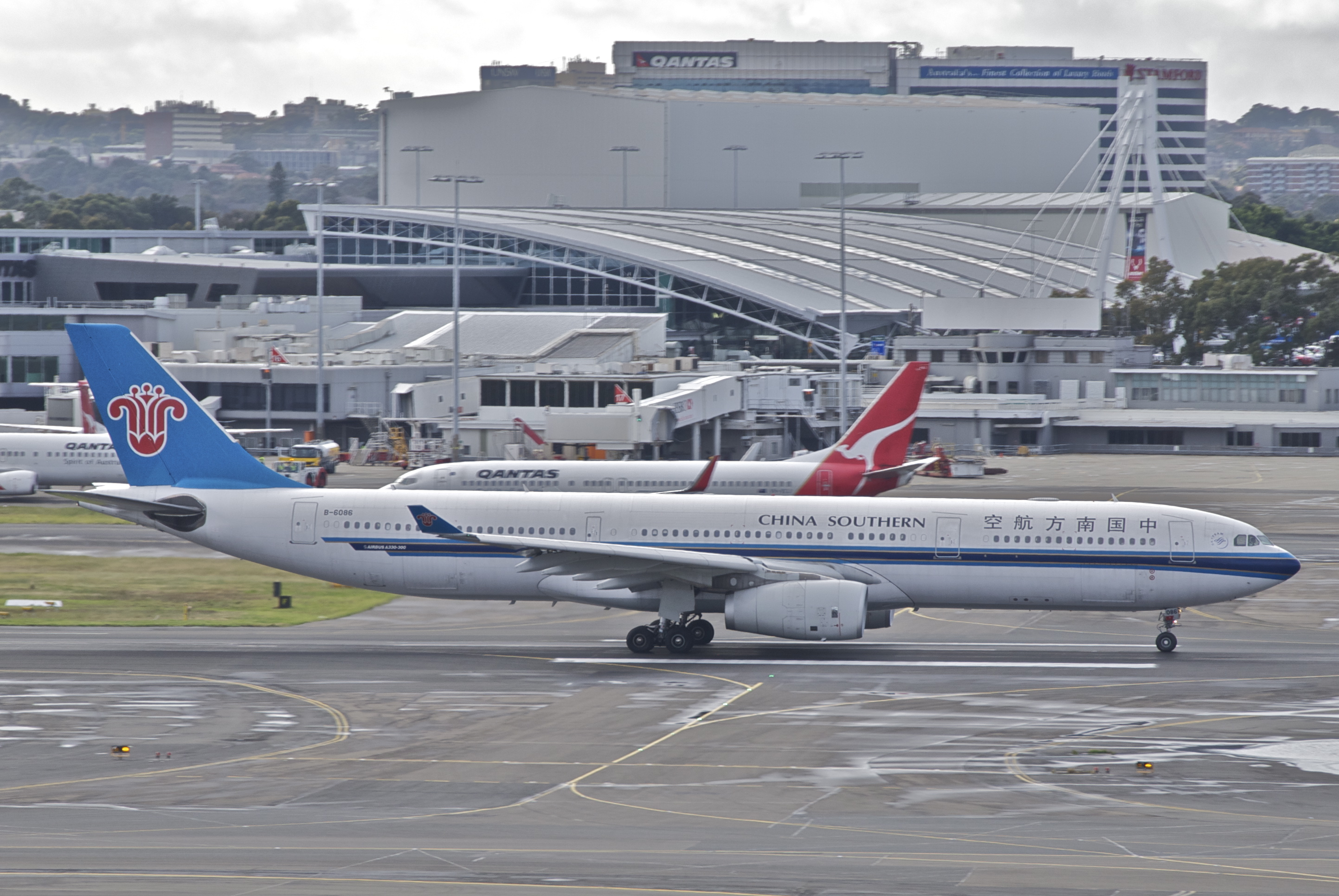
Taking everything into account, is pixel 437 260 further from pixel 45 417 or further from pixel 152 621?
pixel 152 621

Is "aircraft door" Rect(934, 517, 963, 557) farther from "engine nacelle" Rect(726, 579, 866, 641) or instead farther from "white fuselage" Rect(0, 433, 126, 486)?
"white fuselage" Rect(0, 433, 126, 486)

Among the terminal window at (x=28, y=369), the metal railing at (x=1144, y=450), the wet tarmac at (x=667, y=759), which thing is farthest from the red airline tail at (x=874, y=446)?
the terminal window at (x=28, y=369)

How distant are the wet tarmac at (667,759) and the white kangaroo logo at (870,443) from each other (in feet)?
49.2

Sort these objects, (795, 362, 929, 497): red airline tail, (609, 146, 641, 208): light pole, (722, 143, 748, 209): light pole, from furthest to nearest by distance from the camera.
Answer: (722, 143, 748, 209): light pole → (609, 146, 641, 208): light pole → (795, 362, 929, 497): red airline tail

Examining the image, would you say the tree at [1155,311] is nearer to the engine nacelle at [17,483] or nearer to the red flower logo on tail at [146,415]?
the engine nacelle at [17,483]

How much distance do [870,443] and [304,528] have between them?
2571 centimetres

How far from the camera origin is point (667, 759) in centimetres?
2711

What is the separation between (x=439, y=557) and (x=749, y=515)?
8159mm

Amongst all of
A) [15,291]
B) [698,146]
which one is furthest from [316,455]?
[698,146]

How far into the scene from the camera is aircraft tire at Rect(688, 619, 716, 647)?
37500mm

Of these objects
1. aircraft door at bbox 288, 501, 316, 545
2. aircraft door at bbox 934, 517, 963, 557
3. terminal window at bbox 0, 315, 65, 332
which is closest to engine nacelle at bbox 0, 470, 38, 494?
aircraft door at bbox 288, 501, 316, 545

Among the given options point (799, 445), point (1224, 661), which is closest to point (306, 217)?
point (799, 445)

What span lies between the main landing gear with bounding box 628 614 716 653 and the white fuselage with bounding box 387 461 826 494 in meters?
20.2

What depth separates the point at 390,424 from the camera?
94.6 meters
